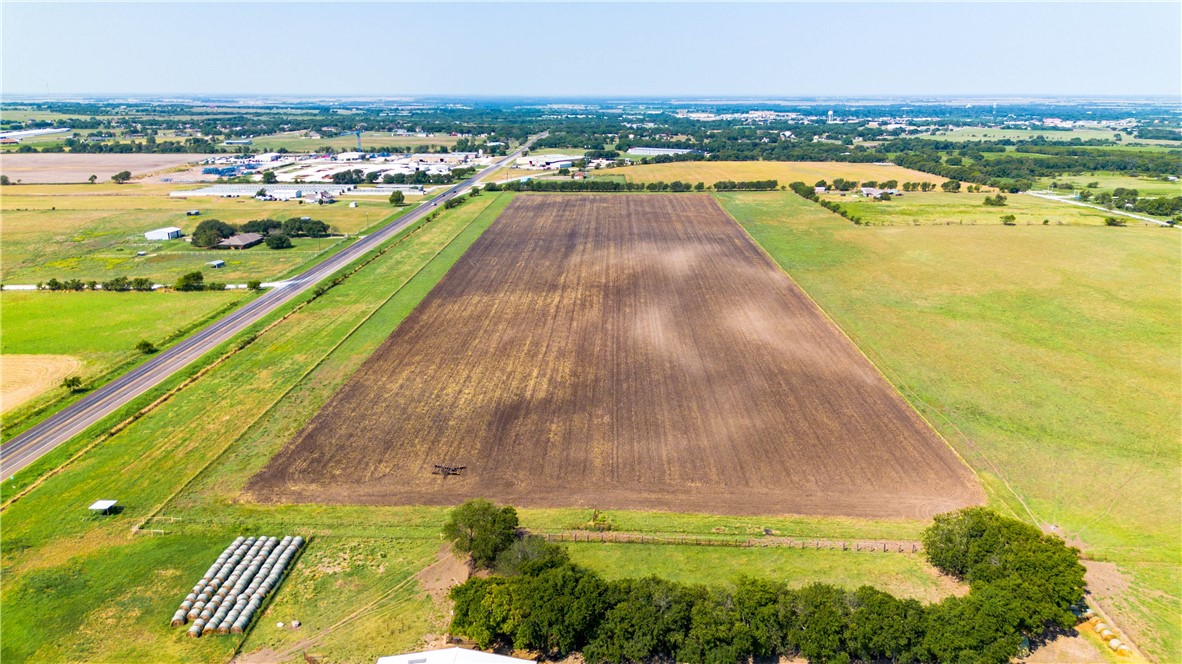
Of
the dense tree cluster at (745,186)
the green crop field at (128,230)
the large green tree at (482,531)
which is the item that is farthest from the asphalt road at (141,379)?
the dense tree cluster at (745,186)

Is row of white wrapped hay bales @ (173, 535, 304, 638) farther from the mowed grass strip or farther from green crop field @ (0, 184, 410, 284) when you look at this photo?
green crop field @ (0, 184, 410, 284)

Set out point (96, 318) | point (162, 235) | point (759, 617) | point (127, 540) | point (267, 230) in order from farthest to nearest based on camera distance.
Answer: point (267, 230) → point (162, 235) → point (96, 318) → point (127, 540) → point (759, 617)

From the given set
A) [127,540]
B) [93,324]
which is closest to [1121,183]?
[127,540]

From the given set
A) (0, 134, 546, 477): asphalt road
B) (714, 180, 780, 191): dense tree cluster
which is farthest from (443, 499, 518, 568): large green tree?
(714, 180, 780, 191): dense tree cluster

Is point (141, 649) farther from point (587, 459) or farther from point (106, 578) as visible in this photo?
point (587, 459)

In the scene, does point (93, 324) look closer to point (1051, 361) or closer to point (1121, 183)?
point (1051, 361)

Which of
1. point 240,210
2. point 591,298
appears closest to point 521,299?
point 591,298
